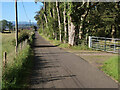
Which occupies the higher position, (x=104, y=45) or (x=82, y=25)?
(x=82, y=25)

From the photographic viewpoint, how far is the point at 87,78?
22.3 feet

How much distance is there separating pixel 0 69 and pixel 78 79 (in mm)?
2929

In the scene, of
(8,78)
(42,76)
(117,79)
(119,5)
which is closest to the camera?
(8,78)

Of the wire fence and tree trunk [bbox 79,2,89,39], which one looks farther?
tree trunk [bbox 79,2,89,39]

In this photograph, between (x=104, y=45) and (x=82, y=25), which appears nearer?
(x=104, y=45)

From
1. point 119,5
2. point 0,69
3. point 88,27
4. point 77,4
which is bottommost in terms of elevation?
point 0,69

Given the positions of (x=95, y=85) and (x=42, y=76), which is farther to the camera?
(x=42, y=76)

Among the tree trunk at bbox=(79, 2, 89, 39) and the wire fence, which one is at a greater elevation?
the tree trunk at bbox=(79, 2, 89, 39)

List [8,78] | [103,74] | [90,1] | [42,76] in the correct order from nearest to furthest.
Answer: [8,78] → [42,76] → [103,74] → [90,1]

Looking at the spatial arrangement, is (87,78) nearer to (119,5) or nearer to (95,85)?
(95,85)

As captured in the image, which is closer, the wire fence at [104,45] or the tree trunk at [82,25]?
the wire fence at [104,45]

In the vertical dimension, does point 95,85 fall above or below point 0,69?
below

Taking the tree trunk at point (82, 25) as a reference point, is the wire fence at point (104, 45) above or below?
below

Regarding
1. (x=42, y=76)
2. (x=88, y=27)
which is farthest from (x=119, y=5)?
(x=42, y=76)
